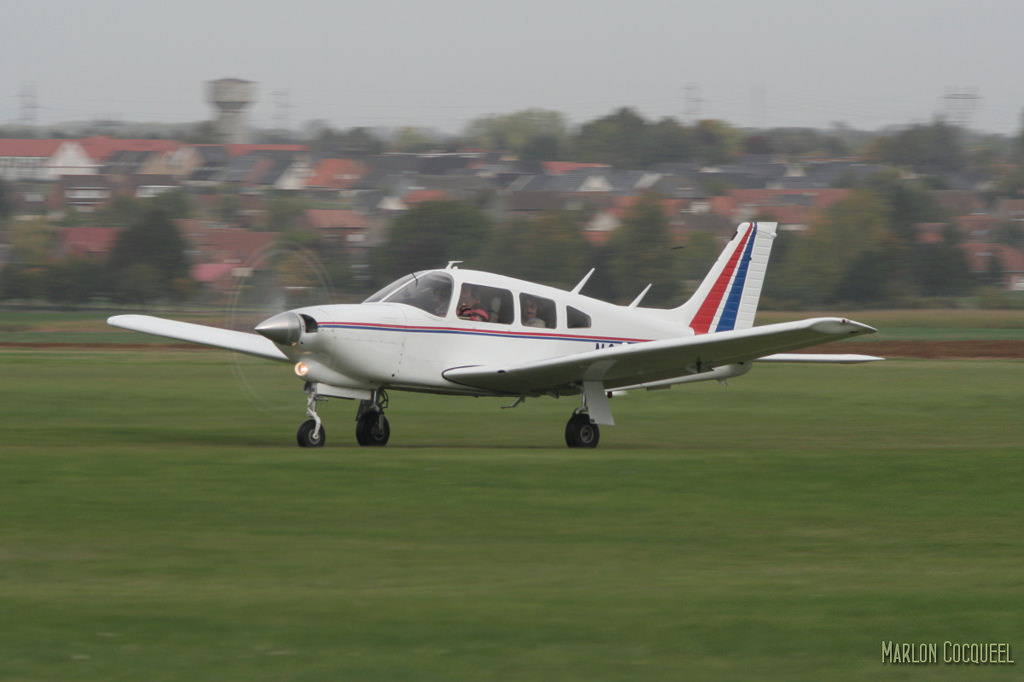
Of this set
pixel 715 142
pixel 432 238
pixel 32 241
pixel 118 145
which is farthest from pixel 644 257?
pixel 118 145

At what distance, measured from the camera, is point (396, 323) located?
1658 centimetres

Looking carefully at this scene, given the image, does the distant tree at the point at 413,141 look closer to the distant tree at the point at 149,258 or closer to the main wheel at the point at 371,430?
the distant tree at the point at 149,258

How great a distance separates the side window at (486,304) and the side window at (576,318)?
33.1 inches

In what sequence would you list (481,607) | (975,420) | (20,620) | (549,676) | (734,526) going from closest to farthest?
(549,676), (20,620), (481,607), (734,526), (975,420)

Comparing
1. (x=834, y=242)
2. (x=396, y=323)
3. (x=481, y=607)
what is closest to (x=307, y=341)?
(x=396, y=323)

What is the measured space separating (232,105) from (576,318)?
180 meters

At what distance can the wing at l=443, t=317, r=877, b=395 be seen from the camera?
15.9 meters

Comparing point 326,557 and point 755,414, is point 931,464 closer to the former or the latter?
point 326,557

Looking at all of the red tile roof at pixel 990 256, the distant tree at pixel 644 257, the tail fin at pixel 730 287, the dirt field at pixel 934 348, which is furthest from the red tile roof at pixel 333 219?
the tail fin at pixel 730 287

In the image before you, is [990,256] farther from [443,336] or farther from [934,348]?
[443,336]

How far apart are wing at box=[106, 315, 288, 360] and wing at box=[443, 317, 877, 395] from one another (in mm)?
2526

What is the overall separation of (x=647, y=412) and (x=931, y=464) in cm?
1026

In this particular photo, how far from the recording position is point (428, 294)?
1703 cm

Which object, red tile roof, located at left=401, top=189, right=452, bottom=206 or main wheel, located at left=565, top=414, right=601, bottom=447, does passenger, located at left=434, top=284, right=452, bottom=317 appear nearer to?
main wheel, located at left=565, top=414, right=601, bottom=447
